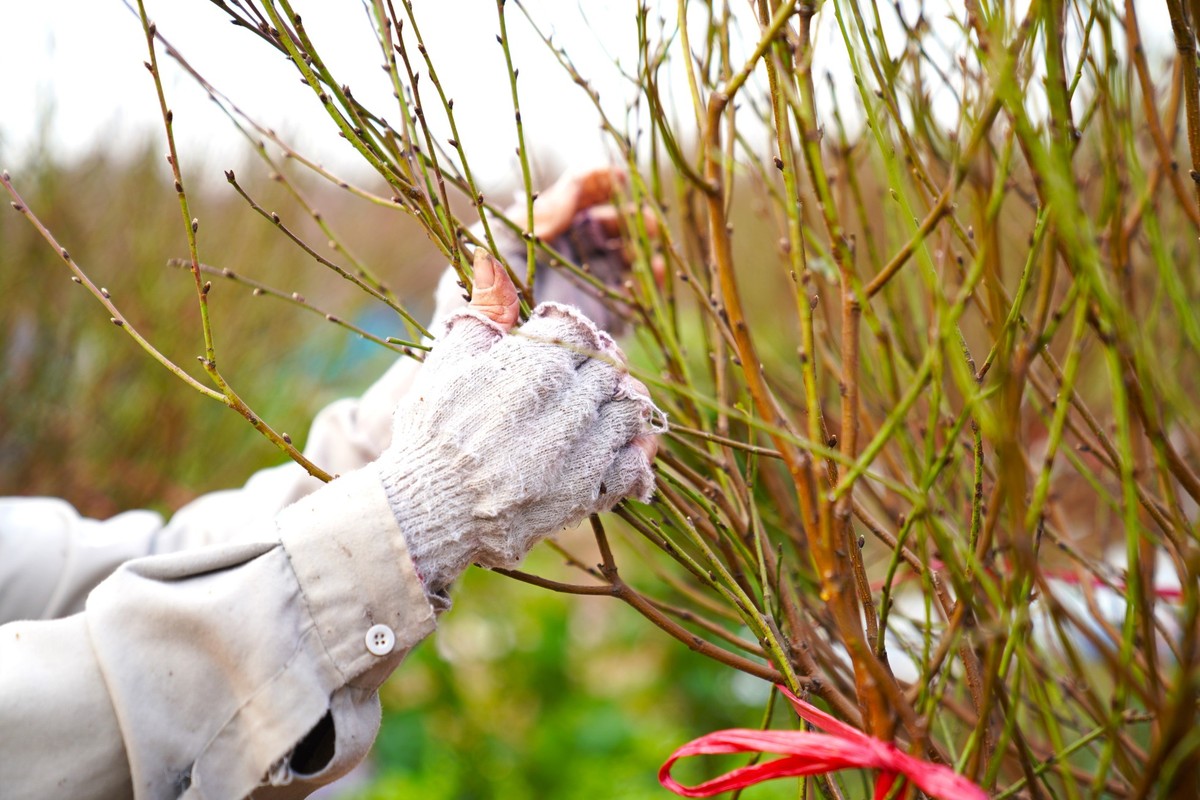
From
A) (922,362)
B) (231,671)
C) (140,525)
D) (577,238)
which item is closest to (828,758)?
(922,362)

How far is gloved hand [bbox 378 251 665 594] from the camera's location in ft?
3.34

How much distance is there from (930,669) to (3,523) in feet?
5.28

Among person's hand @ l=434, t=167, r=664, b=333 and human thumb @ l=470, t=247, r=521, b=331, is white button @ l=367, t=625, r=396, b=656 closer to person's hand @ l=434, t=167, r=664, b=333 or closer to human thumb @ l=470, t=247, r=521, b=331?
human thumb @ l=470, t=247, r=521, b=331

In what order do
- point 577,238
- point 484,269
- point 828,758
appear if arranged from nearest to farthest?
1. point 828,758
2. point 484,269
3. point 577,238

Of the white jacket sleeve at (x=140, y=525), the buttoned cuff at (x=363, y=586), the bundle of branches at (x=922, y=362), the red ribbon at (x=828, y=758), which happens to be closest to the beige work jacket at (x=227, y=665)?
the buttoned cuff at (x=363, y=586)

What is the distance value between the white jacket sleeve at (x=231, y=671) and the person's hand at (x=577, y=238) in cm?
56

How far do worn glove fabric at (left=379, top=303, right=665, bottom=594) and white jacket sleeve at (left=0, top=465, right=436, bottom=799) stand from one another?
7 cm

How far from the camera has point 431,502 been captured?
1.05m

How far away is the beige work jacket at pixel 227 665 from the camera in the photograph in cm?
106

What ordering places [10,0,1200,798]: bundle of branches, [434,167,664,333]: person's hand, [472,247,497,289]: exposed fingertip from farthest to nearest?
[434,167,664,333]: person's hand → [472,247,497,289]: exposed fingertip → [10,0,1200,798]: bundle of branches

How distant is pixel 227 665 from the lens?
1.07m

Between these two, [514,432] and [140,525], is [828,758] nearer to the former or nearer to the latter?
[514,432]

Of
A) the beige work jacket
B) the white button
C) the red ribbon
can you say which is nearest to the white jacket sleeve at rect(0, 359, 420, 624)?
the beige work jacket

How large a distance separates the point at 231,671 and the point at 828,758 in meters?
0.67
